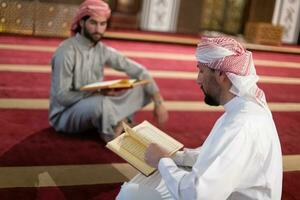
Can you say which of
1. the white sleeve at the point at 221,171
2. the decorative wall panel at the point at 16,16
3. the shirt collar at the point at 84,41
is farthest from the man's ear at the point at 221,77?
the decorative wall panel at the point at 16,16

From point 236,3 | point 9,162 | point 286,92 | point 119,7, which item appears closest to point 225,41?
point 9,162

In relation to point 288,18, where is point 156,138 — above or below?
below

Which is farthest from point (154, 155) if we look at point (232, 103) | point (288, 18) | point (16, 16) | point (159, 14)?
point (288, 18)

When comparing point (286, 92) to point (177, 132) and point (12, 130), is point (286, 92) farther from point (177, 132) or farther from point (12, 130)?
point (12, 130)

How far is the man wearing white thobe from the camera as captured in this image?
1.71 m

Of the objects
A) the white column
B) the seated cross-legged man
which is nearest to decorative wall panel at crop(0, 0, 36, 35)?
the white column

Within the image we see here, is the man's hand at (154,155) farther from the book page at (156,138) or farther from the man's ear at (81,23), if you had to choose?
the man's ear at (81,23)

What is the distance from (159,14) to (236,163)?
816 centimetres

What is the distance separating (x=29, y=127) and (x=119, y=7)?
5.64 m

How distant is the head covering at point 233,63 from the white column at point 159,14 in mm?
7691

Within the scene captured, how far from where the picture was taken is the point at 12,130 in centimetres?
379

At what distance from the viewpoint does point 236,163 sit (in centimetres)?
171

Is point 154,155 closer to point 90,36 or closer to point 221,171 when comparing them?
point 221,171

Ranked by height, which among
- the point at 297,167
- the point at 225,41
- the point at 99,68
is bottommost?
the point at 297,167
